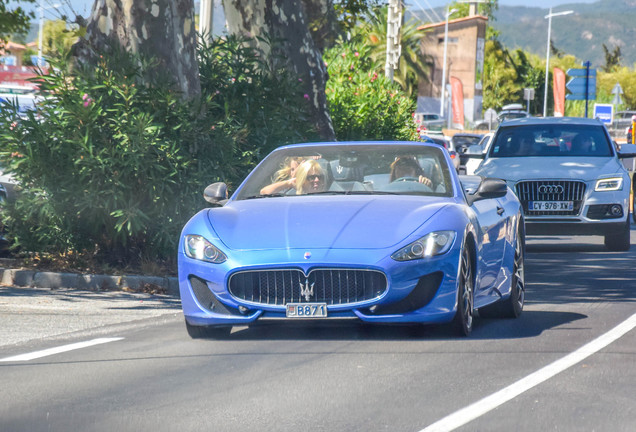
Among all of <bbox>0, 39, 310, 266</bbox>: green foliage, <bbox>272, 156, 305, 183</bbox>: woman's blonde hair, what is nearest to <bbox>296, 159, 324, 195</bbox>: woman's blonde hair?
<bbox>272, 156, 305, 183</bbox>: woman's blonde hair

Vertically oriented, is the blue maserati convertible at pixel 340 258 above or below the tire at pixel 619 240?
above

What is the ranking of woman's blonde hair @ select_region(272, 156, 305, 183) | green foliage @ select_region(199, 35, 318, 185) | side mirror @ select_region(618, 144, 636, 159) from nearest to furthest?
woman's blonde hair @ select_region(272, 156, 305, 183), green foliage @ select_region(199, 35, 318, 185), side mirror @ select_region(618, 144, 636, 159)

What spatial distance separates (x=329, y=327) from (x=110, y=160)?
4.13 metres

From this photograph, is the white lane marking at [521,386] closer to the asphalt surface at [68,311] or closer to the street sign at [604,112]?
the asphalt surface at [68,311]

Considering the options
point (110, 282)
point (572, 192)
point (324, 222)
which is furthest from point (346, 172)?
point (572, 192)

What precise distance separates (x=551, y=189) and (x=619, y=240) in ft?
4.46

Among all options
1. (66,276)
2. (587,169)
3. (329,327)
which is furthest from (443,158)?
(587,169)

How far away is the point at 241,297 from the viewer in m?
8.35

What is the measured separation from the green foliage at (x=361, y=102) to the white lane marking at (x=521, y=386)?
15.7m

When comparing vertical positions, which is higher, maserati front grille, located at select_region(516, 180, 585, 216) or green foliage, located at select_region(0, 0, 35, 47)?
green foliage, located at select_region(0, 0, 35, 47)

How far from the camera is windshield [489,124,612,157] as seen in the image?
18.6 metres

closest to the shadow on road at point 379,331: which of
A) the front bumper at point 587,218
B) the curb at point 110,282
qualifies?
the curb at point 110,282

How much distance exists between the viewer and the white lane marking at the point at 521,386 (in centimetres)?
593

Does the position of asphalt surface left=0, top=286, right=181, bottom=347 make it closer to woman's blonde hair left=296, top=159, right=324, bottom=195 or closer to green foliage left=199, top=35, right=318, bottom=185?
woman's blonde hair left=296, top=159, right=324, bottom=195
